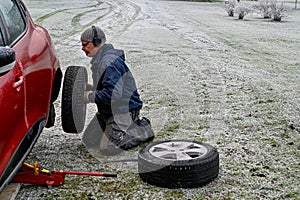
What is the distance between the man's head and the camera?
4770mm

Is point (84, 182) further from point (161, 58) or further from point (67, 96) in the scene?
point (161, 58)

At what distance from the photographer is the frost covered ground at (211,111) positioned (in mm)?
4070

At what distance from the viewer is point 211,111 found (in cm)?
651

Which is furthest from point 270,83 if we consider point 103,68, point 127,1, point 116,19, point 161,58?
point 127,1

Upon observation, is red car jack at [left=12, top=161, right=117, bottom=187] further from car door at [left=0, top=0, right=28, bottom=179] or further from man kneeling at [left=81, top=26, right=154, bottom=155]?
man kneeling at [left=81, top=26, right=154, bottom=155]

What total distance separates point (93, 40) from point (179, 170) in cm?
161

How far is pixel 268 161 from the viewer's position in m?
4.67

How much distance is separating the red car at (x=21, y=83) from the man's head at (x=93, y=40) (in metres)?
0.36

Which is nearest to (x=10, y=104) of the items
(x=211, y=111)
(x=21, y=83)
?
(x=21, y=83)

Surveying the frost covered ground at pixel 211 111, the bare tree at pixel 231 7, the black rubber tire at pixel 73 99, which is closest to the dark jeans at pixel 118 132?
the frost covered ground at pixel 211 111

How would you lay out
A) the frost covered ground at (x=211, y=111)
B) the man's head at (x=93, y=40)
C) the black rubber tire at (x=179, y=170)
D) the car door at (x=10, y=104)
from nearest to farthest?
the car door at (x=10, y=104)
the black rubber tire at (x=179, y=170)
the frost covered ground at (x=211, y=111)
the man's head at (x=93, y=40)

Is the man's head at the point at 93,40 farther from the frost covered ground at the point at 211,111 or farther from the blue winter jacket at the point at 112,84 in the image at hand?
the frost covered ground at the point at 211,111

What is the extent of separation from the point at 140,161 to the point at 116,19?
14590mm

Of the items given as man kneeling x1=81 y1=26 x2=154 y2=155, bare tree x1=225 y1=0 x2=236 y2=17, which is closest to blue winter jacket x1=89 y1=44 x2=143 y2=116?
man kneeling x1=81 y1=26 x2=154 y2=155
